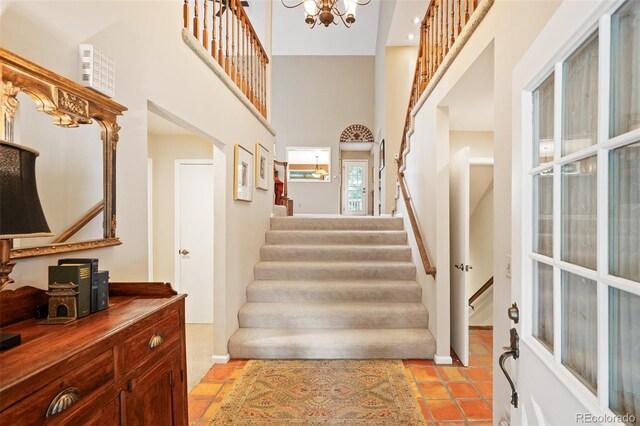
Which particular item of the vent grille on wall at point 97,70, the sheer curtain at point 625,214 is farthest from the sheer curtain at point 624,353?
the vent grille on wall at point 97,70

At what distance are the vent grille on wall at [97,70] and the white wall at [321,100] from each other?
7.06 m

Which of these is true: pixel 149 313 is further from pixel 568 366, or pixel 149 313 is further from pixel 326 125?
pixel 326 125

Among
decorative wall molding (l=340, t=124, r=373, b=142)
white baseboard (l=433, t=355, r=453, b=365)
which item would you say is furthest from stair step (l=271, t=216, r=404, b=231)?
decorative wall molding (l=340, t=124, r=373, b=142)

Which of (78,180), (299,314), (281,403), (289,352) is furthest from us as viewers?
(299,314)

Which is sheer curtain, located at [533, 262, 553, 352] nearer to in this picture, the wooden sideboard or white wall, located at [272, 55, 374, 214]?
the wooden sideboard

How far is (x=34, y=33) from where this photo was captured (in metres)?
1.11

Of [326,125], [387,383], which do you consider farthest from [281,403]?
[326,125]

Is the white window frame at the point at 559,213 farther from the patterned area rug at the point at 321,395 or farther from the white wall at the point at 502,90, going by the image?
the patterned area rug at the point at 321,395

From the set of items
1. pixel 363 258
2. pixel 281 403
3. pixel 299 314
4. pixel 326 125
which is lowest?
pixel 281 403

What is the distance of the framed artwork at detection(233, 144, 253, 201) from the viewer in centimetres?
301

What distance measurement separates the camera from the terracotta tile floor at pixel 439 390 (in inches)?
84.0

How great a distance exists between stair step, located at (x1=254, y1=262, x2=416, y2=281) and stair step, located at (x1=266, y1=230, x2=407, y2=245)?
17.8 inches

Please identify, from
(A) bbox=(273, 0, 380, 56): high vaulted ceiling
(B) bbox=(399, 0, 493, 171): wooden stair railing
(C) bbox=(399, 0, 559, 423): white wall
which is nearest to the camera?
(C) bbox=(399, 0, 559, 423): white wall

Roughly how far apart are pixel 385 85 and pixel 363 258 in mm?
3843
